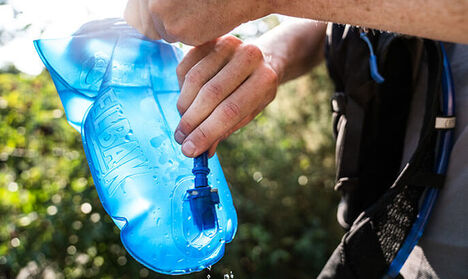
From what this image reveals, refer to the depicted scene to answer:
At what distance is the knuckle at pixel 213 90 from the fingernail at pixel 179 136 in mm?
112

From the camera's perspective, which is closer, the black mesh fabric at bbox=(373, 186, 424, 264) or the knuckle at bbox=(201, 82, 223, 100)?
the knuckle at bbox=(201, 82, 223, 100)

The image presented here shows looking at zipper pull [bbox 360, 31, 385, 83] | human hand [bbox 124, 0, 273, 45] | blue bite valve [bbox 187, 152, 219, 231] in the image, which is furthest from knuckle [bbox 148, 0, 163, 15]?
zipper pull [bbox 360, 31, 385, 83]

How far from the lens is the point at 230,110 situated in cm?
101

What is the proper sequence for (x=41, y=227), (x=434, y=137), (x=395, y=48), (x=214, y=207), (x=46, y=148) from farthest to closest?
(x=46, y=148) < (x=41, y=227) < (x=395, y=48) < (x=434, y=137) < (x=214, y=207)

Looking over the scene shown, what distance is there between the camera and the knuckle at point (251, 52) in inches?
42.5

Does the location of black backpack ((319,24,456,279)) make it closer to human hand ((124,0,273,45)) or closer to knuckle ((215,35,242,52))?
knuckle ((215,35,242,52))

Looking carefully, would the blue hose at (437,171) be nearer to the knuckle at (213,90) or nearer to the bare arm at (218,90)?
the bare arm at (218,90)

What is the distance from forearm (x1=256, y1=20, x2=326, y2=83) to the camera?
141cm

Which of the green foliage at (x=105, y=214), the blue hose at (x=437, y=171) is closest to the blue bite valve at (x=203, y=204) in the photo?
the blue hose at (x=437, y=171)

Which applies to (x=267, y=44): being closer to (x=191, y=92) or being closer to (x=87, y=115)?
(x=191, y=92)

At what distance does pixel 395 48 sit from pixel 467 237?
0.61 m

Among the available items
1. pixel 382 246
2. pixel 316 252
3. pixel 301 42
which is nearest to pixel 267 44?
pixel 301 42

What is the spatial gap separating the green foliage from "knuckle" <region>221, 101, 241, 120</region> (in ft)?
4.69

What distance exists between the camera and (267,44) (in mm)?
1425
